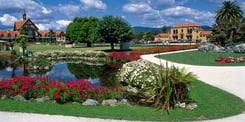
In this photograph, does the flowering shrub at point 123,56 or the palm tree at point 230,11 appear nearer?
the flowering shrub at point 123,56

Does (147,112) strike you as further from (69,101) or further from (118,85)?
(118,85)

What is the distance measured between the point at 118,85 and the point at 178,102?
5982 millimetres

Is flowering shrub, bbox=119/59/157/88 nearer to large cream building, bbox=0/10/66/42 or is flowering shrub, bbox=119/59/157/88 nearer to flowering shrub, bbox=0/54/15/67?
flowering shrub, bbox=0/54/15/67

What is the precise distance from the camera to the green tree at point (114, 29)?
42.3m

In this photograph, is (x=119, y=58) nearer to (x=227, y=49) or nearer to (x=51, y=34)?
(x=227, y=49)

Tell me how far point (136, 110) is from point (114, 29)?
35113mm

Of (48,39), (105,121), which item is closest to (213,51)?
(105,121)

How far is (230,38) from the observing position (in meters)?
36.1

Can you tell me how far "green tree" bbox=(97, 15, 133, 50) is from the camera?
139 ft

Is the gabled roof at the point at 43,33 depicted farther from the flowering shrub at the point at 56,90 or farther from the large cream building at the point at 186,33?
the flowering shrub at the point at 56,90

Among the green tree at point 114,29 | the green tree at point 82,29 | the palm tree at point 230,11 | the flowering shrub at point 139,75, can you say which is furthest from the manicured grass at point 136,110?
the palm tree at point 230,11

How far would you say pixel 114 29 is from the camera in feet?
139

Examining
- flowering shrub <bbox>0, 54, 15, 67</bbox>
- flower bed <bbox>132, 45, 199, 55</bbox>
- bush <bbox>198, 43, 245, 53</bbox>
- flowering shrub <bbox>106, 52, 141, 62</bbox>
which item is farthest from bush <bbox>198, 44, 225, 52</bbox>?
flowering shrub <bbox>0, 54, 15, 67</bbox>

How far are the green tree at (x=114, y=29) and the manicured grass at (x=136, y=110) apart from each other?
34006 millimetres
